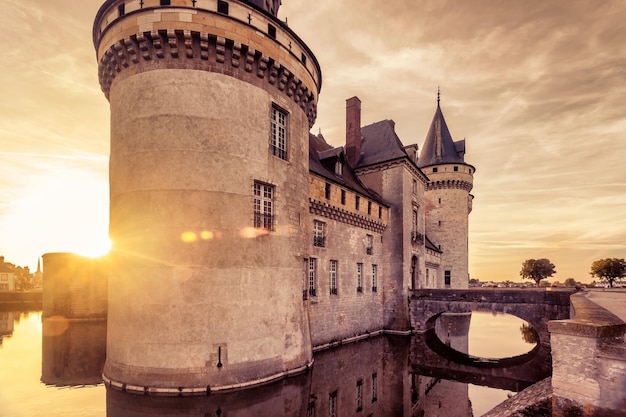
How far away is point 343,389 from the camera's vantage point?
1193 cm

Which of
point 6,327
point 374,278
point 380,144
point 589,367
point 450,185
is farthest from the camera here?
point 450,185

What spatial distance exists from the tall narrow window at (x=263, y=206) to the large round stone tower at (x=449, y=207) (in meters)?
24.6

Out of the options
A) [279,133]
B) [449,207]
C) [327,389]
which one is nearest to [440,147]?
[449,207]

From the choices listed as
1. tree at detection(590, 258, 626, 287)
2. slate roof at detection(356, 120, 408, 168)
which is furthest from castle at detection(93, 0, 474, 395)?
tree at detection(590, 258, 626, 287)

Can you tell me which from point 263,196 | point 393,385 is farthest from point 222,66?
point 393,385

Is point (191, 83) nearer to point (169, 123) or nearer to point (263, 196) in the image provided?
point (169, 123)

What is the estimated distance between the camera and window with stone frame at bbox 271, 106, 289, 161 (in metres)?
13.0

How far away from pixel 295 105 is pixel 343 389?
10.5 meters

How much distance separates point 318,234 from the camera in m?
18.0

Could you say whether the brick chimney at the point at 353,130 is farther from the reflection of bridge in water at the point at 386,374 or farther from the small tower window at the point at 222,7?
the small tower window at the point at 222,7

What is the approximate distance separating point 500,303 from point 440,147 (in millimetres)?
20022

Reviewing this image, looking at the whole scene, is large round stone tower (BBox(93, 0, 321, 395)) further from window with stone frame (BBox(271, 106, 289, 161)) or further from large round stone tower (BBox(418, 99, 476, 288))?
large round stone tower (BBox(418, 99, 476, 288))

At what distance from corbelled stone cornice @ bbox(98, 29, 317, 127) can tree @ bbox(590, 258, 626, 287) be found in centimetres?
6870

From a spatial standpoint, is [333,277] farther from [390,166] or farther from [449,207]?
[449,207]
